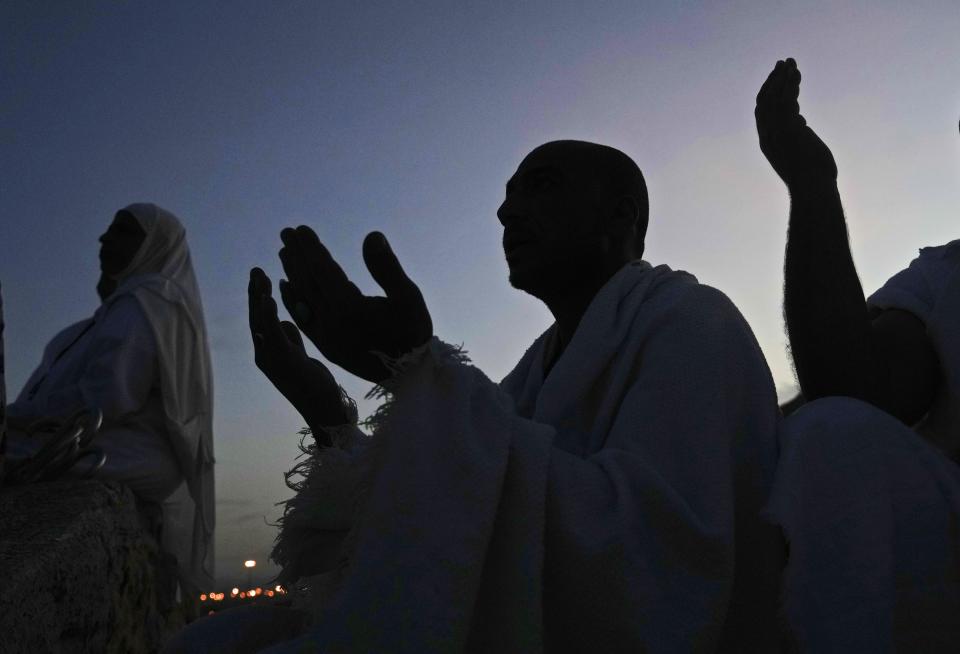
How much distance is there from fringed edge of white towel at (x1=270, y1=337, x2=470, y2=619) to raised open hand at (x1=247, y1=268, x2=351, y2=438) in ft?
0.96

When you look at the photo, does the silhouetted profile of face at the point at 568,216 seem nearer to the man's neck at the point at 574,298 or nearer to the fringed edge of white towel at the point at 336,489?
the man's neck at the point at 574,298

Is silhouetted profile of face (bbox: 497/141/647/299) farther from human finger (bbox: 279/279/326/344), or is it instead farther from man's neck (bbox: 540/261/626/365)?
human finger (bbox: 279/279/326/344)

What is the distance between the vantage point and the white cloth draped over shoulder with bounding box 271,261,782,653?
50.9 inches

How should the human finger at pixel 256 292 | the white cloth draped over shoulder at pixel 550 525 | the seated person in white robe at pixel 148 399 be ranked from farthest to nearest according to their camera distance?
1. the seated person in white robe at pixel 148 399
2. the human finger at pixel 256 292
3. the white cloth draped over shoulder at pixel 550 525

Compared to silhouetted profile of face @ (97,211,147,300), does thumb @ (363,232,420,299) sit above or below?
below

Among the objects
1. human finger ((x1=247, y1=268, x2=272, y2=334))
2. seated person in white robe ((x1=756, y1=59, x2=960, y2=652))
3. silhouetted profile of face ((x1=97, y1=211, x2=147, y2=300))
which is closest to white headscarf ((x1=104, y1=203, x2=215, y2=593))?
silhouetted profile of face ((x1=97, y1=211, x2=147, y2=300))

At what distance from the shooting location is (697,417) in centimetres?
165

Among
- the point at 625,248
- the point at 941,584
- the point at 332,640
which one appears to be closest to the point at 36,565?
the point at 332,640

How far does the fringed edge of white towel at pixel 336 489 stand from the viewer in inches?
54.9

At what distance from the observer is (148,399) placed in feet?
15.1

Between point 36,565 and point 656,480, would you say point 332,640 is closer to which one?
point 656,480

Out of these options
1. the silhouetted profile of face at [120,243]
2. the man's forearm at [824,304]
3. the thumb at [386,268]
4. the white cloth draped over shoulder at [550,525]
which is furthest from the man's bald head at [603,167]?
the silhouetted profile of face at [120,243]

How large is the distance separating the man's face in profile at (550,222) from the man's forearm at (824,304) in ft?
2.05

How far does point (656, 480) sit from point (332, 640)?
650 millimetres
